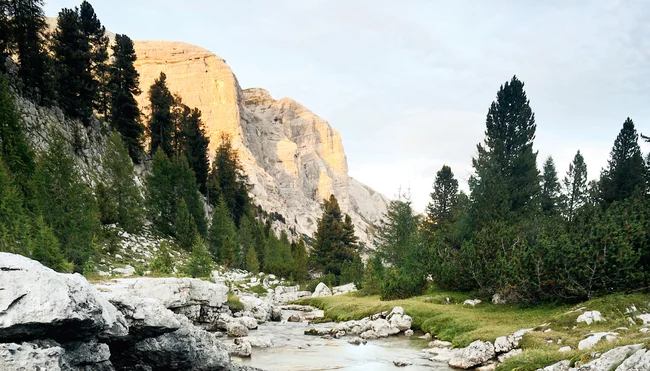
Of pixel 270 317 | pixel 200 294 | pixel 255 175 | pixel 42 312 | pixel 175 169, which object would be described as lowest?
pixel 270 317

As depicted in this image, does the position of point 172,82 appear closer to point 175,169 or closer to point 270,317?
point 175,169

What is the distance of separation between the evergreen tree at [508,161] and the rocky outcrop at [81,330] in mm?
36838

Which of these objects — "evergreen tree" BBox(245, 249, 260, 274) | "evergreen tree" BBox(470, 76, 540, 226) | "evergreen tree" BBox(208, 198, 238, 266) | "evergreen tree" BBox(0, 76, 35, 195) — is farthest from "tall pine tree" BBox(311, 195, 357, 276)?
"evergreen tree" BBox(0, 76, 35, 195)

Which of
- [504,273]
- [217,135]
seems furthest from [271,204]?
[504,273]

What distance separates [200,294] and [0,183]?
1738 centimetres

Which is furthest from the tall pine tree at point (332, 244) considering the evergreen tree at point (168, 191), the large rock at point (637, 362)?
the large rock at point (637, 362)

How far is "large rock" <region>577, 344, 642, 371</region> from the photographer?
1011 centimetres

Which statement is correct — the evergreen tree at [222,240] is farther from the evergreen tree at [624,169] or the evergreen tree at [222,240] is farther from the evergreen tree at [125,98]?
the evergreen tree at [624,169]

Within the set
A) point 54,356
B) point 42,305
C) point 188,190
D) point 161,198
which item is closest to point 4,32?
point 161,198

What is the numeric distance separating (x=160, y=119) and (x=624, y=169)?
75860 mm

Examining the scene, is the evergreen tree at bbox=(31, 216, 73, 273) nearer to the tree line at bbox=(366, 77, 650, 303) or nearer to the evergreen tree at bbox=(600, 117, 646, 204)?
the tree line at bbox=(366, 77, 650, 303)

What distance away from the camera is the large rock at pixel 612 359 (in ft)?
33.2

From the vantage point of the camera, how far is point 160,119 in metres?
73.1

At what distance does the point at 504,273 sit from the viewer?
1116 inches
